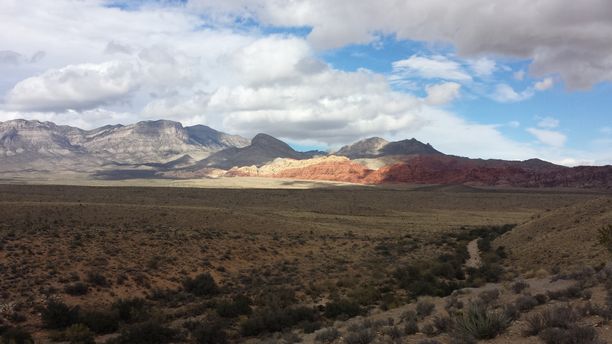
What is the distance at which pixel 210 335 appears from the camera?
14.5m

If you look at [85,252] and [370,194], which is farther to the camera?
[370,194]

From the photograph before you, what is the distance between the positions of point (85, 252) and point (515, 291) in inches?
802

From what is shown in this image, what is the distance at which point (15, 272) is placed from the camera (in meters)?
20.3

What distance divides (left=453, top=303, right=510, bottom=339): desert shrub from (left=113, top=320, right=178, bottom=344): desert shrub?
8.76m

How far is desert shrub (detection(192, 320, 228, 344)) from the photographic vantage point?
14430mm

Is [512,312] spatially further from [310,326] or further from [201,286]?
[201,286]

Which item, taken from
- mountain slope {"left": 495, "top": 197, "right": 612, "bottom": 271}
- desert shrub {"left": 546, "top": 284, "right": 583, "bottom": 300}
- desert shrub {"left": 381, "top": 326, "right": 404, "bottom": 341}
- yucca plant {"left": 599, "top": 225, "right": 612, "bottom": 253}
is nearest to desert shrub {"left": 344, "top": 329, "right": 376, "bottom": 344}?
desert shrub {"left": 381, "top": 326, "right": 404, "bottom": 341}

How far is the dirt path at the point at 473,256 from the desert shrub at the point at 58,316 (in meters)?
20.4

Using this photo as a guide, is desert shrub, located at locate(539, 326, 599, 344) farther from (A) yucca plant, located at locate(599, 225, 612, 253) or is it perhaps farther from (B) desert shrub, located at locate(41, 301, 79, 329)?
(A) yucca plant, located at locate(599, 225, 612, 253)

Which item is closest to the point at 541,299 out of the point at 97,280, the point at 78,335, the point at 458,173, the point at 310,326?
the point at 310,326

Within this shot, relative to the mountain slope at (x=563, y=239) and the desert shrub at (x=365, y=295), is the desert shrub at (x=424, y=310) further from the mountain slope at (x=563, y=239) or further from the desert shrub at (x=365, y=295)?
the mountain slope at (x=563, y=239)

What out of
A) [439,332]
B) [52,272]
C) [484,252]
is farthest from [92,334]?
[484,252]

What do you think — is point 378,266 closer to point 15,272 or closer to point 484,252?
point 484,252

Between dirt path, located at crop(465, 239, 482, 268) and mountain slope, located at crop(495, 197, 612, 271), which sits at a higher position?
mountain slope, located at crop(495, 197, 612, 271)
